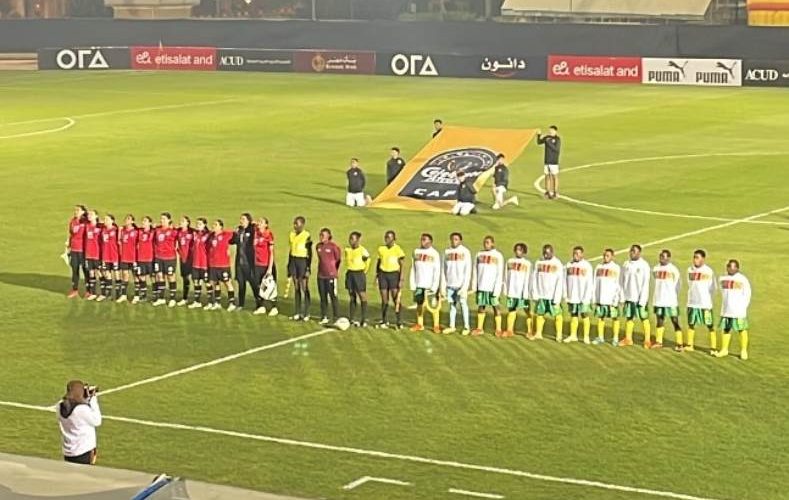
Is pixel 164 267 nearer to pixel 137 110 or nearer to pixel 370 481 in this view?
pixel 370 481

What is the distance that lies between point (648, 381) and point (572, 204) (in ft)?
53.7

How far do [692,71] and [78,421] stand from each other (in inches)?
2141

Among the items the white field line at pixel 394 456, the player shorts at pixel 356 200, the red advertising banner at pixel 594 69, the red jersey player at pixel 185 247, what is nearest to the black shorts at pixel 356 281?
the red jersey player at pixel 185 247

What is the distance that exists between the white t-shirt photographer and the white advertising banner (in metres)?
53.6

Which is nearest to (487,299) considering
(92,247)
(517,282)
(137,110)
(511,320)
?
(511,320)

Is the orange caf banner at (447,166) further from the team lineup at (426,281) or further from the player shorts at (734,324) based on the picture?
the player shorts at (734,324)

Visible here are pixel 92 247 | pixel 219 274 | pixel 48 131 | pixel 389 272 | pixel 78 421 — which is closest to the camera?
pixel 78 421

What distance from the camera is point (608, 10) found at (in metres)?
78.4

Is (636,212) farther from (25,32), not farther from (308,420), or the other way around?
(25,32)

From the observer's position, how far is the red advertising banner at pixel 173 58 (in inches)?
→ 3125

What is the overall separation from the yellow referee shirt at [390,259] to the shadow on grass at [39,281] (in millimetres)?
6556

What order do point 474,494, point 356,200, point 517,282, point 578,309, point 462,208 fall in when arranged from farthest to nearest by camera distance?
1. point 356,200
2. point 462,208
3. point 517,282
4. point 578,309
5. point 474,494

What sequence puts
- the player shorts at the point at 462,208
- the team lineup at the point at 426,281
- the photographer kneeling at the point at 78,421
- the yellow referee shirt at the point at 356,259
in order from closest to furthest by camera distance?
the photographer kneeling at the point at 78,421, the team lineup at the point at 426,281, the yellow referee shirt at the point at 356,259, the player shorts at the point at 462,208

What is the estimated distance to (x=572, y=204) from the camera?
129 feet
